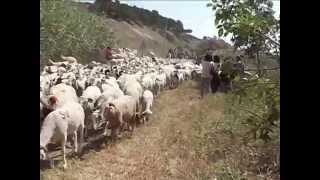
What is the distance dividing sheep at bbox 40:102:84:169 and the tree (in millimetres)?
509

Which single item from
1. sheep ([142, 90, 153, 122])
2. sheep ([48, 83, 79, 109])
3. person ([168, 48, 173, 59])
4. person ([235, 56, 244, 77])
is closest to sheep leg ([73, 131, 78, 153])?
sheep ([48, 83, 79, 109])

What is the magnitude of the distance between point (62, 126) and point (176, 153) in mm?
355

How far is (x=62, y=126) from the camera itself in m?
1.50

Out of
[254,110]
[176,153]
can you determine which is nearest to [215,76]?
Answer: [254,110]

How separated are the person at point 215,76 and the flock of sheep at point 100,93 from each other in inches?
2.3

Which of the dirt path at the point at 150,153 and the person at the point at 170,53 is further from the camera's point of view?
the person at the point at 170,53

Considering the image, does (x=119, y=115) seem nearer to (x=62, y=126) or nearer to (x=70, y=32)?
(x=62, y=126)

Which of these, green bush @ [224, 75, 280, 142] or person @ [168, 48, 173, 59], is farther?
person @ [168, 48, 173, 59]

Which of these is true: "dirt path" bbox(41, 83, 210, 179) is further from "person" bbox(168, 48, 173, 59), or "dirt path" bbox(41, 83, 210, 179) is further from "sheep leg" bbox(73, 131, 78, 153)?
"person" bbox(168, 48, 173, 59)

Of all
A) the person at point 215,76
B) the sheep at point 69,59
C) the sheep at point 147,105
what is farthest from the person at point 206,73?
the sheep at point 69,59

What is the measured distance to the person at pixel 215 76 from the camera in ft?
5.10

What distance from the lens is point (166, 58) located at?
160 cm

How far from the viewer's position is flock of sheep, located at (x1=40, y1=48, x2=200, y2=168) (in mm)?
1513

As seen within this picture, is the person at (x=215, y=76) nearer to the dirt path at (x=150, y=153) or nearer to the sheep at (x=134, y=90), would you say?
the dirt path at (x=150, y=153)
